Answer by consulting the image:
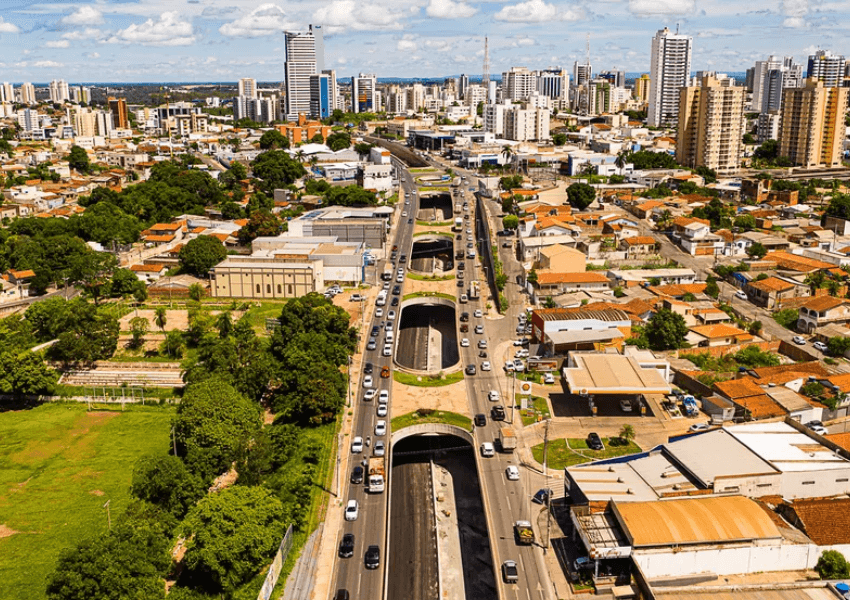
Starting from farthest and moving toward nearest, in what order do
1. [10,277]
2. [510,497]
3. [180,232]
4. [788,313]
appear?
[180,232] → [10,277] → [788,313] → [510,497]

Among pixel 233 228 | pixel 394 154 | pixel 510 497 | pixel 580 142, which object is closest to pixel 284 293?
pixel 233 228

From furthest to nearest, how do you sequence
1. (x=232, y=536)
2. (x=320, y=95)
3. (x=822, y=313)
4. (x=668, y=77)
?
(x=320, y=95) < (x=668, y=77) < (x=822, y=313) < (x=232, y=536)

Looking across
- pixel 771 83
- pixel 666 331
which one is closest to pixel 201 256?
pixel 666 331

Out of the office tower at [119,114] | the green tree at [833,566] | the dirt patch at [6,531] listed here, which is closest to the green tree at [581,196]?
the green tree at [833,566]

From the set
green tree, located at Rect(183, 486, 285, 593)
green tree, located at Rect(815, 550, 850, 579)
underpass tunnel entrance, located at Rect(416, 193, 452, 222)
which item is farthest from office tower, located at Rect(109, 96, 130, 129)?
green tree, located at Rect(815, 550, 850, 579)

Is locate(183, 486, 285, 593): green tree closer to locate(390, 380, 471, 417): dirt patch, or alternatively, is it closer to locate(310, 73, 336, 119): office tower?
locate(390, 380, 471, 417): dirt patch

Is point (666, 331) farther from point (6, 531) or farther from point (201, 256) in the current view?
point (201, 256)

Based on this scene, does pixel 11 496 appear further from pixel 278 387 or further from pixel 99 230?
pixel 99 230
